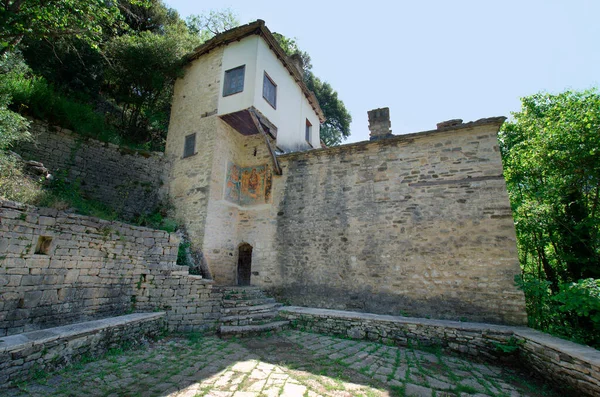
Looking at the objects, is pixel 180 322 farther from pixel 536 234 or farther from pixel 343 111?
pixel 343 111

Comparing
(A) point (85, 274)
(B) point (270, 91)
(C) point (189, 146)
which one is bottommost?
(A) point (85, 274)

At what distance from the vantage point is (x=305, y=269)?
7.93m

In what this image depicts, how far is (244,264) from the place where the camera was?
31.7 ft

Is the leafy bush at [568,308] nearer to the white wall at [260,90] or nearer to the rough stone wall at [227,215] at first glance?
the rough stone wall at [227,215]

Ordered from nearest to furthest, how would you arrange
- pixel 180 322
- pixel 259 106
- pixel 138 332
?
pixel 138 332
pixel 180 322
pixel 259 106

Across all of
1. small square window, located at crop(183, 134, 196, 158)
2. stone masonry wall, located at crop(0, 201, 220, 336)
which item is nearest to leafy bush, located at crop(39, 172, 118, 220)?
stone masonry wall, located at crop(0, 201, 220, 336)

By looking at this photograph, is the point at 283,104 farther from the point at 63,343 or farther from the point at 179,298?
the point at 63,343

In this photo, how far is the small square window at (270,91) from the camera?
9.26 metres

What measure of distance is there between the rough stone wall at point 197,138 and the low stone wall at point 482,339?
14.3ft

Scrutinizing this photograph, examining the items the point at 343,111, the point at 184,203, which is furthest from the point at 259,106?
the point at 343,111

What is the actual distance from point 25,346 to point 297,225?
618 cm

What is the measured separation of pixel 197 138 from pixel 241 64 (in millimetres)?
3007

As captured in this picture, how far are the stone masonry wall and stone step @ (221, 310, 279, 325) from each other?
419 millimetres

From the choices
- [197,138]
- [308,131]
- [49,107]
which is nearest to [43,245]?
[49,107]
